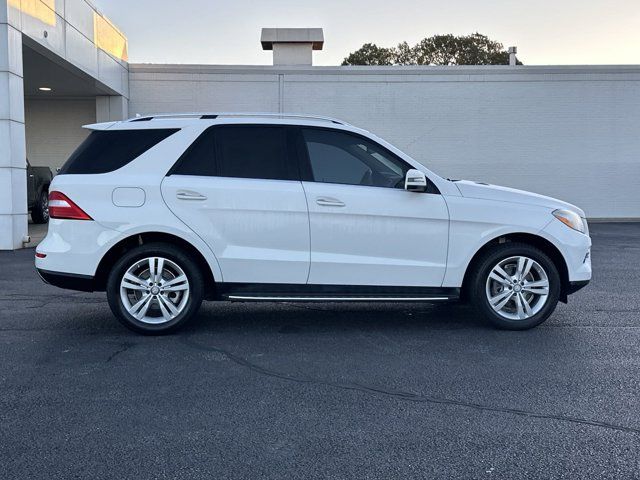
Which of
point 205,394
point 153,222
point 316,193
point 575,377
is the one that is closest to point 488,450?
point 575,377

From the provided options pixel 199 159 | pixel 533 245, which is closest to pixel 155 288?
pixel 199 159

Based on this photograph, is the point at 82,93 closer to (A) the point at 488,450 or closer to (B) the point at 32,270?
(B) the point at 32,270

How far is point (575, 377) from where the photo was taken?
489 cm

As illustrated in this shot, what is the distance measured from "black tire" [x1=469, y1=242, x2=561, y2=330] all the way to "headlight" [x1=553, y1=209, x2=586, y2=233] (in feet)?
1.21

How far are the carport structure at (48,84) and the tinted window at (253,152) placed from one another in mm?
7183

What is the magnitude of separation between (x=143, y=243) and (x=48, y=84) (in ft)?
46.8

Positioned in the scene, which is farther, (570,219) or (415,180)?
(570,219)

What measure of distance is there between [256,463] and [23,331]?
374cm

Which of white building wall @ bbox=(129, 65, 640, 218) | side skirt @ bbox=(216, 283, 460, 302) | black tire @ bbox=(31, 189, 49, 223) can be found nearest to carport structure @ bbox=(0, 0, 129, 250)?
white building wall @ bbox=(129, 65, 640, 218)

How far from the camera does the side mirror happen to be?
19.7 ft

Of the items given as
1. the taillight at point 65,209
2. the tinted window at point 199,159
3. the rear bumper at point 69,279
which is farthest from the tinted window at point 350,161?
the rear bumper at point 69,279

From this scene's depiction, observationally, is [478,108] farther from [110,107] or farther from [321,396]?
[321,396]

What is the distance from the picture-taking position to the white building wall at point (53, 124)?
21469mm

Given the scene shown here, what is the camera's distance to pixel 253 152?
6270 millimetres
